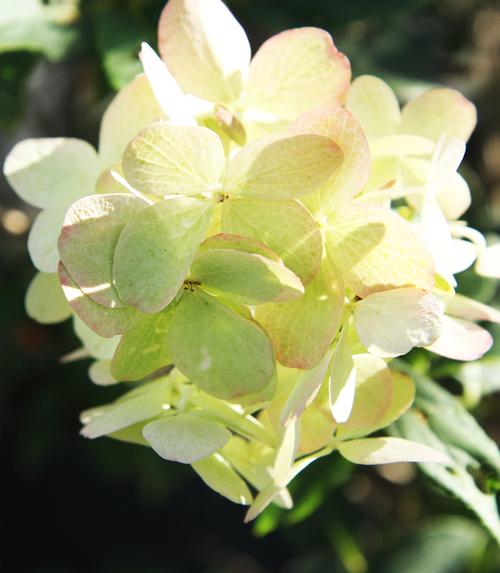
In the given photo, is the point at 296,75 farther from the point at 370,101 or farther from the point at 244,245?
the point at 244,245

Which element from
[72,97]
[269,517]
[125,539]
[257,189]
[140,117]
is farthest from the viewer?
[125,539]

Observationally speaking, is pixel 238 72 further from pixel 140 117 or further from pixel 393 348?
pixel 393 348

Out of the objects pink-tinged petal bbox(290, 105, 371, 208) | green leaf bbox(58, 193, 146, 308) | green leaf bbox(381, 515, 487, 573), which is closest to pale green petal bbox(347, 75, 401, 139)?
pink-tinged petal bbox(290, 105, 371, 208)

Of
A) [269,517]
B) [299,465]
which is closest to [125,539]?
[269,517]

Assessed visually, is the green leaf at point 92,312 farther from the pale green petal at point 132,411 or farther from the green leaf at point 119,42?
the green leaf at point 119,42

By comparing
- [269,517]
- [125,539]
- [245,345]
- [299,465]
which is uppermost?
[245,345]

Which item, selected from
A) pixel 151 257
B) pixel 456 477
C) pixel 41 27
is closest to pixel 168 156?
pixel 151 257
